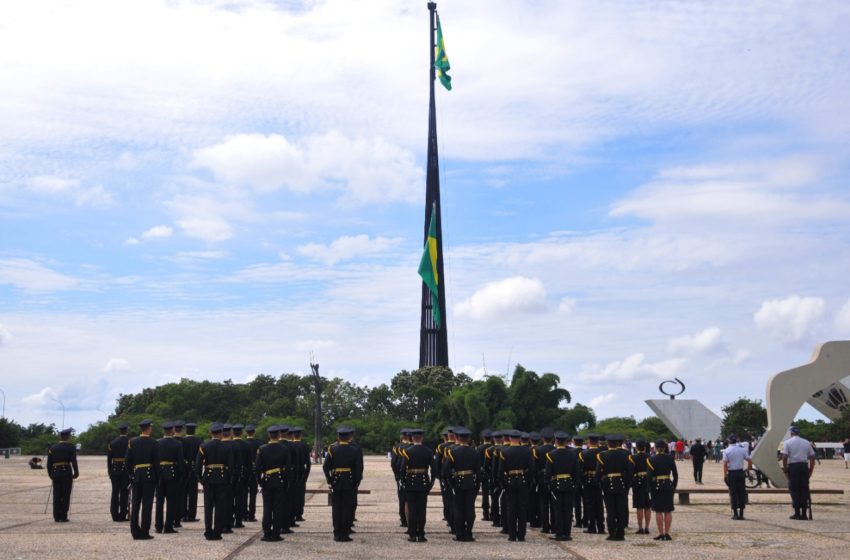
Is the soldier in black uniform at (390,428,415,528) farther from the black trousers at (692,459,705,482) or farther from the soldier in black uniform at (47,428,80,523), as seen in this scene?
the black trousers at (692,459,705,482)

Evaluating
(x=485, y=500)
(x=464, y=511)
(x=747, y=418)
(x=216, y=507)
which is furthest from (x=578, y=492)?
(x=747, y=418)

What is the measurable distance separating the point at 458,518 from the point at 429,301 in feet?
247

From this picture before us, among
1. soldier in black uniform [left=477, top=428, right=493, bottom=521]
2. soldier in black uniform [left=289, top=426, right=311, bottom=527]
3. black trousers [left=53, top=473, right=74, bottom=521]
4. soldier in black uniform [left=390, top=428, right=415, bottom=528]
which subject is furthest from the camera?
black trousers [left=53, top=473, right=74, bottom=521]

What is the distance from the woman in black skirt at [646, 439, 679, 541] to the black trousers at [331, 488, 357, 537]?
4.33 metres

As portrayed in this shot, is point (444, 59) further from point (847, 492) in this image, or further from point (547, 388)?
point (847, 492)

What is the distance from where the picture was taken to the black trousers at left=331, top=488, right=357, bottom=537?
43.9 ft

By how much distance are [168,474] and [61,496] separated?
10.3 ft

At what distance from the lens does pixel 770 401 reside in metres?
22.7

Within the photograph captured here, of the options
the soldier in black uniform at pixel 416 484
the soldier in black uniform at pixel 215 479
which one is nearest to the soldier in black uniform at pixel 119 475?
the soldier in black uniform at pixel 215 479

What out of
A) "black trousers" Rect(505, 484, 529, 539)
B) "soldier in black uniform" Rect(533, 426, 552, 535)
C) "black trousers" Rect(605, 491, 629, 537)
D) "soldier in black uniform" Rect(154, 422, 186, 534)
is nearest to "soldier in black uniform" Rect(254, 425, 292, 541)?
"soldier in black uniform" Rect(154, 422, 186, 534)

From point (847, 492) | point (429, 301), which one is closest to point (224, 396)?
point (429, 301)

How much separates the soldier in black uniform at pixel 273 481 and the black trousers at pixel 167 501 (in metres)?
1.31

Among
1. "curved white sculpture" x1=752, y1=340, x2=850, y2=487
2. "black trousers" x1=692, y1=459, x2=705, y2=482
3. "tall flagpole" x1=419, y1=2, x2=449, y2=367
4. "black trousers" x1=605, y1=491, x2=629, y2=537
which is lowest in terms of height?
"black trousers" x1=605, y1=491, x2=629, y2=537

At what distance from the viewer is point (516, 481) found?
13812mm
